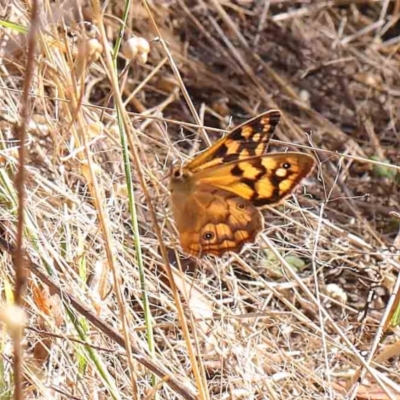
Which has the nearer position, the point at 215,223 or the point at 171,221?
the point at 215,223

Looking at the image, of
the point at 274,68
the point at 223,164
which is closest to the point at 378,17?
the point at 274,68

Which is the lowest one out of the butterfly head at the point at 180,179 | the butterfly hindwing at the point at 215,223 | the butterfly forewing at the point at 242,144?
the butterfly hindwing at the point at 215,223

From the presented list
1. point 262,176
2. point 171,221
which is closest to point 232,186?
point 262,176

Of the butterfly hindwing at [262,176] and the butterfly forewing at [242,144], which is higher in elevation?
the butterfly forewing at [242,144]

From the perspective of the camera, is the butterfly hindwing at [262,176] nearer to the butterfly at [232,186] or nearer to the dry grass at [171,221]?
the butterfly at [232,186]

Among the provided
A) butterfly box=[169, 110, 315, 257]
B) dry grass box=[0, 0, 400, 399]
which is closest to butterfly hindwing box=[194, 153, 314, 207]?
butterfly box=[169, 110, 315, 257]

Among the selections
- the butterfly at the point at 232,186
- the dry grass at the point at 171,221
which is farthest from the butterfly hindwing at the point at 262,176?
the dry grass at the point at 171,221

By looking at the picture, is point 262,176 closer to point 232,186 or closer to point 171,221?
point 232,186
